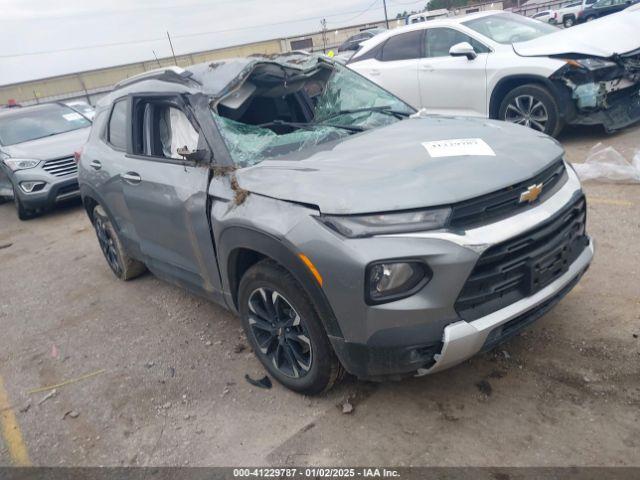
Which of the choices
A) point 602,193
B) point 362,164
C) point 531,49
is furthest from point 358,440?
point 531,49

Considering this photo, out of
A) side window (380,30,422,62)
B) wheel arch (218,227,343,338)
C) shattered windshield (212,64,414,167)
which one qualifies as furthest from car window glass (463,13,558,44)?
wheel arch (218,227,343,338)

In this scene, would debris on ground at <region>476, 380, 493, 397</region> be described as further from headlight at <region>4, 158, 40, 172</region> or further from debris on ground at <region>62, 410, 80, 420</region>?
headlight at <region>4, 158, 40, 172</region>

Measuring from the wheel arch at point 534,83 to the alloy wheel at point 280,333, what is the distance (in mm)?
5005

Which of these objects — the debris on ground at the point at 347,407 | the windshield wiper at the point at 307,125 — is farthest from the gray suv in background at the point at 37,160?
the debris on ground at the point at 347,407

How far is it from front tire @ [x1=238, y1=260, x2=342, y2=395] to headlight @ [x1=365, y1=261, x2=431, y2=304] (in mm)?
434

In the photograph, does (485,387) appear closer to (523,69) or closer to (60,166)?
(523,69)

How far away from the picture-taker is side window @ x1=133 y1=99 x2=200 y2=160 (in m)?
3.50

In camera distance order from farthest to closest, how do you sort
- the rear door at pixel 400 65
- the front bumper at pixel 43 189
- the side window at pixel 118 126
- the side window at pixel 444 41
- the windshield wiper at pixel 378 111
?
the front bumper at pixel 43 189 → the rear door at pixel 400 65 → the side window at pixel 444 41 → the side window at pixel 118 126 → the windshield wiper at pixel 378 111

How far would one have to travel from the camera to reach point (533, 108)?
6.56m

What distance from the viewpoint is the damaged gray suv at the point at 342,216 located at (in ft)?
7.59

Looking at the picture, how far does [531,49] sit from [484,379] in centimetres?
508

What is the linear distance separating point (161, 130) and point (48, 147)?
5.90 meters

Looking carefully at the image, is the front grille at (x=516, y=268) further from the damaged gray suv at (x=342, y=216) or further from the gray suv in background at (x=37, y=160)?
the gray suv in background at (x=37, y=160)

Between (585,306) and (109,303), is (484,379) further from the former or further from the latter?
(109,303)
